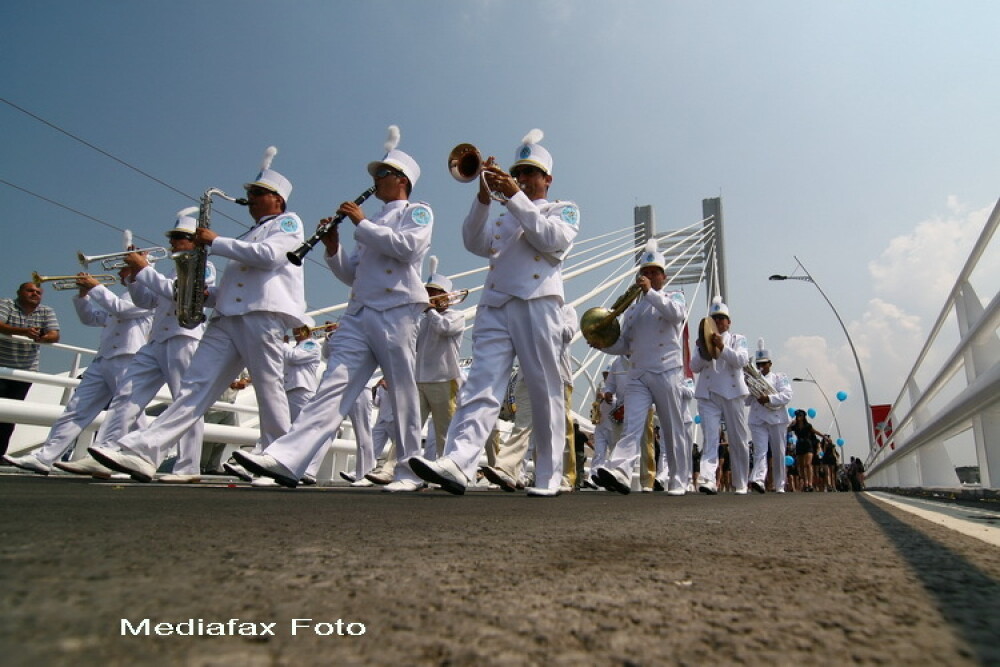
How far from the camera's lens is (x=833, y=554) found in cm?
126

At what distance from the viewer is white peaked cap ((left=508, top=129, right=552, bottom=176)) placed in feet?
13.9

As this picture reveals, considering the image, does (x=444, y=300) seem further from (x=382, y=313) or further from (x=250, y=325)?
(x=250, y=325)

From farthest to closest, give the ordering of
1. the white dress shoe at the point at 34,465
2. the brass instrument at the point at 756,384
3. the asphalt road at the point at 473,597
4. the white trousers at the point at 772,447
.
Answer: the white trousers at the point at 772,447
the brass instrument at the point at 756,384
the white dress shoe at the point at 34,465
the asphalt road at the point at 473,597

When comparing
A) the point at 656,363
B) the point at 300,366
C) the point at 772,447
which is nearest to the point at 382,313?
the point at 656,363

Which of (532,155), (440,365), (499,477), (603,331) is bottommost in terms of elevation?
(499,477)

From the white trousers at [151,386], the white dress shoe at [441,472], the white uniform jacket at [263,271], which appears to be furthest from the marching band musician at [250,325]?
the white dress shoe at [441,472]

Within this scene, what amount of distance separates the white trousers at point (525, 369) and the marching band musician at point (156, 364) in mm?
2521

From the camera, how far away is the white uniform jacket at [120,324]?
5676 mm

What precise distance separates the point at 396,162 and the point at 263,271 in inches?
44.4

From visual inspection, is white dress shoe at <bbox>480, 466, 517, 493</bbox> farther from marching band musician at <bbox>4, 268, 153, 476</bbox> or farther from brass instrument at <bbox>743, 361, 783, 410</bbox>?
brass instrument at <bbox>743, 361, 783, 410</bbox>

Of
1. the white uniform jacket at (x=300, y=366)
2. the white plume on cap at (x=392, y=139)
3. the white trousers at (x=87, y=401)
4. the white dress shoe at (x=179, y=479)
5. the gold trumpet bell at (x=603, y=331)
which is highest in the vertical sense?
the white plume on cap at (x=392, y=139)

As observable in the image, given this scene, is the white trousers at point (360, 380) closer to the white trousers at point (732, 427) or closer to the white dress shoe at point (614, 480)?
the white dress shoe at point (614, 480)

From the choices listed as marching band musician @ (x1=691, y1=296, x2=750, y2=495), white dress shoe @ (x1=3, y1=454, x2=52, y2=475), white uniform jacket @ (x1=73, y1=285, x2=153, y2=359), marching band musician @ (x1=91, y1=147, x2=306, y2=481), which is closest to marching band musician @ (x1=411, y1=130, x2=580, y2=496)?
marching band musician @ (x1=91, y1=147, x2=306, y2=481)

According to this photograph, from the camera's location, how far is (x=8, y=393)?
6.05m
